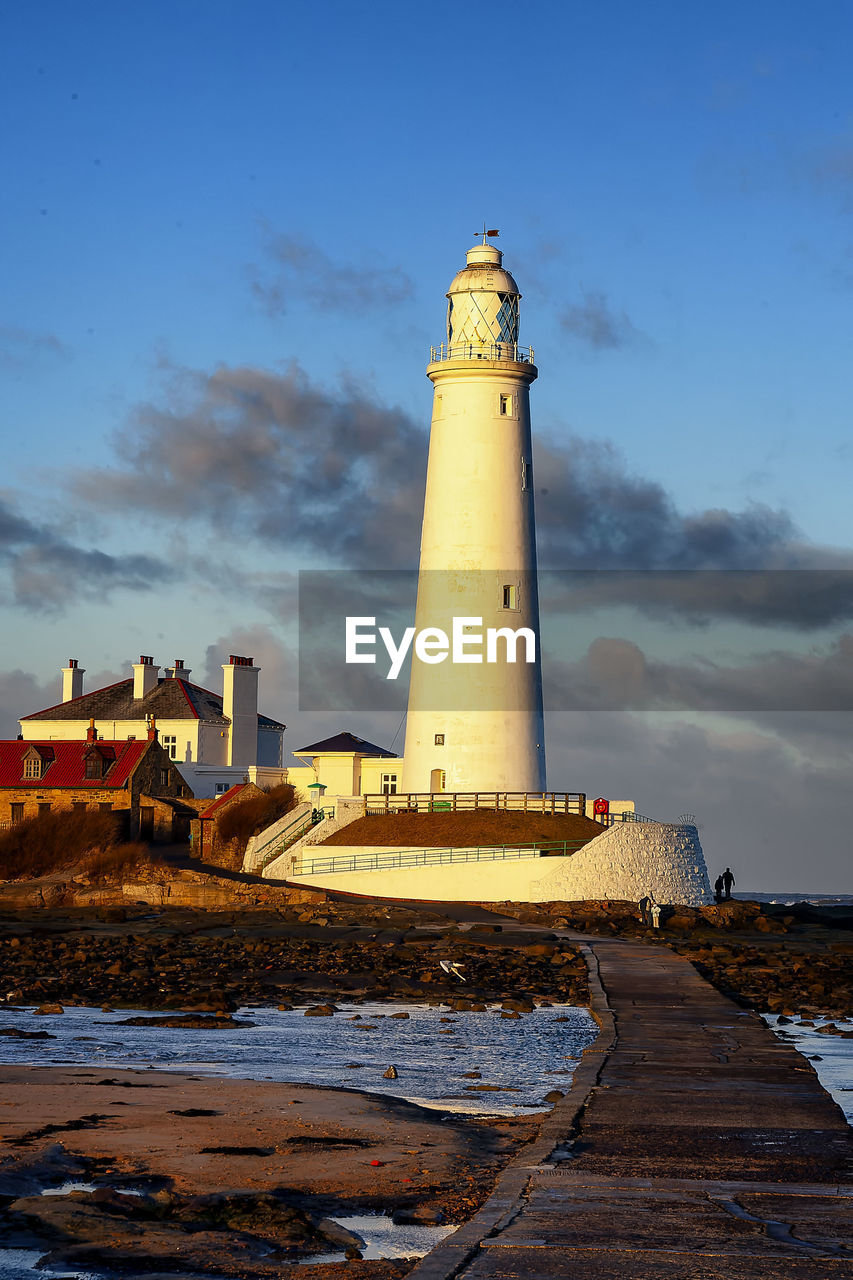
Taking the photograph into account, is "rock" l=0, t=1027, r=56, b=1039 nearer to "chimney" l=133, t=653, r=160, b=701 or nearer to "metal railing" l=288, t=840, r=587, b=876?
"metal railing" l=288, t=840, r=587, b=876

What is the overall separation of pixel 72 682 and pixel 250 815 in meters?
18.0

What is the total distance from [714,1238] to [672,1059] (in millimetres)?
6939

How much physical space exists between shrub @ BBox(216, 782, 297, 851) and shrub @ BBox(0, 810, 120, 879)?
349 cm

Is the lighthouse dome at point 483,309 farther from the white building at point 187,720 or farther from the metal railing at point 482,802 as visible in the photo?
the white building at point 187,720

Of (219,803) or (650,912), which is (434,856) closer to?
(650,912)

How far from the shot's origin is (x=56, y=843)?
148 feet

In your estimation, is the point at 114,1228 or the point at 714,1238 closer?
the point at 714,1238

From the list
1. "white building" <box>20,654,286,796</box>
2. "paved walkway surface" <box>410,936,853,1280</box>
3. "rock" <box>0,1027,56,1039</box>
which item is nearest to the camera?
"paved walkway surface" <box>410,936,853,1280</box>

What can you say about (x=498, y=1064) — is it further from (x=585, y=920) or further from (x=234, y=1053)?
(x=585, y=920)

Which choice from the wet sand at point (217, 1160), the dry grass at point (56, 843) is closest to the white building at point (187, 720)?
the dry grass at point (56, 843)

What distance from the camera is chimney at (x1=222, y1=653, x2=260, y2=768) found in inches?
2234

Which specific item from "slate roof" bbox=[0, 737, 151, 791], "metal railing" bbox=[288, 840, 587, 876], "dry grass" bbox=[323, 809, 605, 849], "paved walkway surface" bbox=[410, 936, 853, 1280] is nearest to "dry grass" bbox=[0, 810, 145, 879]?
"slate roof" bbox=[0, 737, 151, 791]

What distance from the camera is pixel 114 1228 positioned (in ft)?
27.7

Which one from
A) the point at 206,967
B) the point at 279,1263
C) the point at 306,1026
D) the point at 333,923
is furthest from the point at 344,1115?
the point at 333,923
